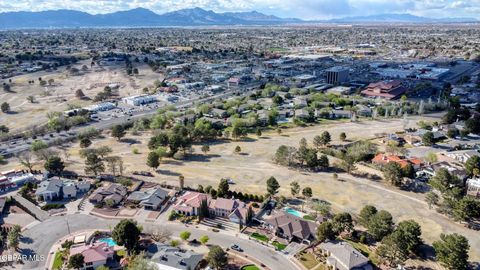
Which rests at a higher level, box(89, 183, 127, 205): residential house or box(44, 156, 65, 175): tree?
box(44, 156, 65, 175): tree

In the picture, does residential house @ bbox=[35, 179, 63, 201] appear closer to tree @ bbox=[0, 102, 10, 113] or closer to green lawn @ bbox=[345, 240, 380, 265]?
green lawn @ bbox=[345, 240, 380, 265]

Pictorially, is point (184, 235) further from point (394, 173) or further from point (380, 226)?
point (394, 173)

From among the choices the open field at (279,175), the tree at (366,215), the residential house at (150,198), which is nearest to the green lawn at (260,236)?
the open field at (279,175)

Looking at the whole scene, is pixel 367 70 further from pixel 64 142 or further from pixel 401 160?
pixel 64 142

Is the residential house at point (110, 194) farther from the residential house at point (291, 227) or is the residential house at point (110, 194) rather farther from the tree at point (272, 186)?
the residential house at point (291, 227)

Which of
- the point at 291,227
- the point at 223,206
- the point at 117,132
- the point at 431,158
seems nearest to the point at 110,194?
the point at 223,206

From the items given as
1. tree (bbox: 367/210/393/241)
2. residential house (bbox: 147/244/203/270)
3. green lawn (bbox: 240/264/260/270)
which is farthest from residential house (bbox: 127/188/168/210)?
tree (bbox: 367/210/393/241)
